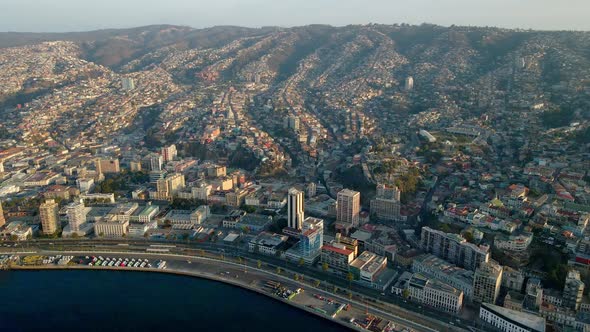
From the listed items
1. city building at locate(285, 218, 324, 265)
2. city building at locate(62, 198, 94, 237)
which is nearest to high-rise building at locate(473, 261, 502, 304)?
city building at locate(285, 218, 324, 265)

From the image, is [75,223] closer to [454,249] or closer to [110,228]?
[110,228]

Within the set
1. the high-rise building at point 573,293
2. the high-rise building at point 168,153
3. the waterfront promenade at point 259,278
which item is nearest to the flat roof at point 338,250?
the waterfront promenade at point 259,278

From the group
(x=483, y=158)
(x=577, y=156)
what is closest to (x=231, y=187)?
(x=483, y=158)

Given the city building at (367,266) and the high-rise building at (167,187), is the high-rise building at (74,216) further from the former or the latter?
the city building at (367,266)

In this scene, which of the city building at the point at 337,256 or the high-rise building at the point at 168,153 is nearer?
the city building at the point at 337,256

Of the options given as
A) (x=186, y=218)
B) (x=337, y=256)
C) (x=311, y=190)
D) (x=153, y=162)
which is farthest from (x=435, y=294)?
(x=153, y=162)

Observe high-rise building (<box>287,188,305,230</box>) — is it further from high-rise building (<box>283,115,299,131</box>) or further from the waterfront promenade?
high-rise building (<box>283,115,299,131</box>)
